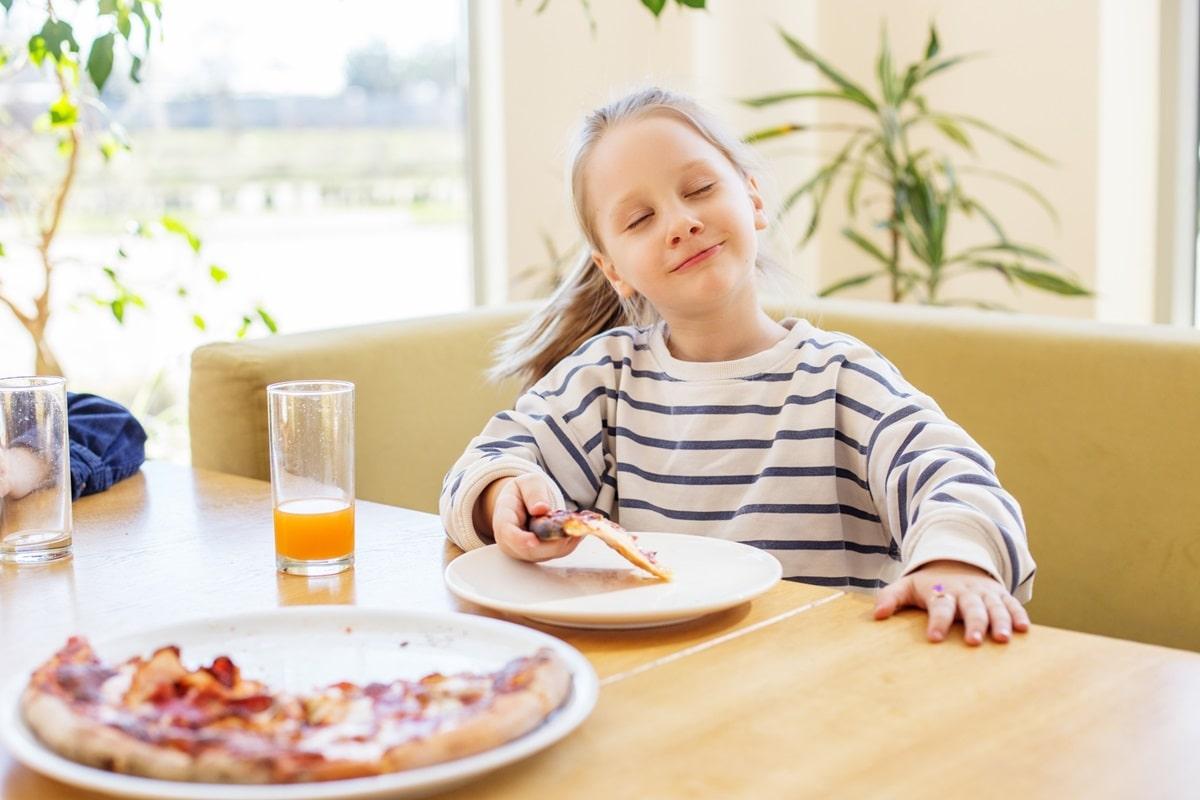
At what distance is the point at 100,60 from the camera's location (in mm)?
1769

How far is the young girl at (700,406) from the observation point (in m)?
1.49

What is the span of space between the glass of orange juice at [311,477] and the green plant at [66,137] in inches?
30.4

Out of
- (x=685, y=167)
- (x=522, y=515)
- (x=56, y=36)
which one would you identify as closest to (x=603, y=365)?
(x=685, y=167)

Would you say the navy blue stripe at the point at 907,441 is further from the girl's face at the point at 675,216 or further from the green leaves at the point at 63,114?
the green leaves at the point at 63,114

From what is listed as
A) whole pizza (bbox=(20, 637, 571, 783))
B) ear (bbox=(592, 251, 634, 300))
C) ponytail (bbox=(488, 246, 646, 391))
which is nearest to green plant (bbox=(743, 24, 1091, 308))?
ponytail (bbox=(488, 246, 646, 391))

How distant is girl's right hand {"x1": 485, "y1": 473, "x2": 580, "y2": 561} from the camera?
3.92ft

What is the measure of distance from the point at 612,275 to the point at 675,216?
0.83 feet

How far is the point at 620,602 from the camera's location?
1.08 metres

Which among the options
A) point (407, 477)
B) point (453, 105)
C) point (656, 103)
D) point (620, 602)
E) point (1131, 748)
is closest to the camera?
point (1131, 748)

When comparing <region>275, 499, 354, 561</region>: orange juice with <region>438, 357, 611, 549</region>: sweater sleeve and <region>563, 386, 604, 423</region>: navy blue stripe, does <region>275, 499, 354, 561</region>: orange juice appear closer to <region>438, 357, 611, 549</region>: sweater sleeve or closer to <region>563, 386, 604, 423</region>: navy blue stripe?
<region>438, 357, 611, 549</region>: sweater sleeve

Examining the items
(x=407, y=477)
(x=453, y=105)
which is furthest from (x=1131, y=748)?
(x=453, y=105)

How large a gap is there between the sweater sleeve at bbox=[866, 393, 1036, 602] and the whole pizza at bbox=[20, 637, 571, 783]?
0.43 meters

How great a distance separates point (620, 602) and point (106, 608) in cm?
43

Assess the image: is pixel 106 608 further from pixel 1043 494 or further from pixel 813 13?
pixel 813 13
